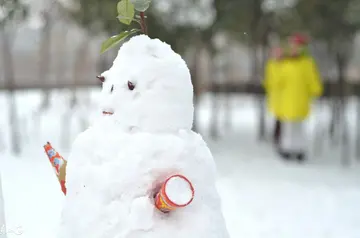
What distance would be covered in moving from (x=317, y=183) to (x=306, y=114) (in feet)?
4.23

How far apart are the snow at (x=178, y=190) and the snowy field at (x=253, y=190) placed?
110 centimetres

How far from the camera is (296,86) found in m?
6.96

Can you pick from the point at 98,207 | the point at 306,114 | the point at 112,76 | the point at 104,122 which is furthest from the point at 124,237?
the point at 306,114

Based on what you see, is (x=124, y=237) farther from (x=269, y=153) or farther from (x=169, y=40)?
(x=269, y=153)

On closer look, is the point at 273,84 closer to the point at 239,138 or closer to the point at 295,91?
the point at 295,91

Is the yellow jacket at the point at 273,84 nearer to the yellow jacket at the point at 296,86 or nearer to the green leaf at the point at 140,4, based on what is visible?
the yellow jacket at the point at 296,86

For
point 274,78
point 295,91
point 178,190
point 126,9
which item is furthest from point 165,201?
point 274,78

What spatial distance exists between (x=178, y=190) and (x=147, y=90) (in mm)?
451

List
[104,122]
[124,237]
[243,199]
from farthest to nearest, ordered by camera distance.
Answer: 1. [243,199]
2. [104,122]
3. [124,237]

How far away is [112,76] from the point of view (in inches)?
84.0

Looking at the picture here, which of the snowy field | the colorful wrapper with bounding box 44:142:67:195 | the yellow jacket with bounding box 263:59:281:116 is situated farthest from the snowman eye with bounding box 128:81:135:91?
the yellow jacket with bounding box 263:59:281:116

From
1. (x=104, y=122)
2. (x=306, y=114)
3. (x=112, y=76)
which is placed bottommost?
(x=306, y=114)

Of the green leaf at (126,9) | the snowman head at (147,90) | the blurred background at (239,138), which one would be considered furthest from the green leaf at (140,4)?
the blurred background at (239,138)

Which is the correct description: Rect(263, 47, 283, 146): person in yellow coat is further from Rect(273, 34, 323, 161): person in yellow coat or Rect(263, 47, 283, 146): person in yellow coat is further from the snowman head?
the snowman head
